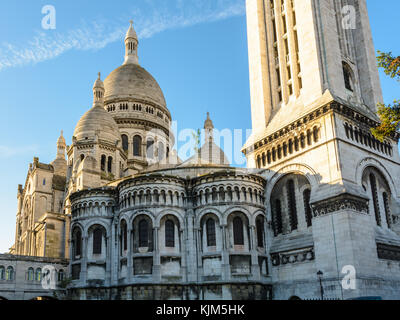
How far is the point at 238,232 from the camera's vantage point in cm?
3722

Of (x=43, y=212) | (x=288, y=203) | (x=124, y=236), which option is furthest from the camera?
(x=43, y=212)

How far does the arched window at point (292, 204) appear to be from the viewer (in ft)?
124

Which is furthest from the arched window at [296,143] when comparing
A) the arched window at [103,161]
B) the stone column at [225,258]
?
the arched window at [103,161]

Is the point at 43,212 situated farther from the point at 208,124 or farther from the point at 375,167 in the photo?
the point at 375,167

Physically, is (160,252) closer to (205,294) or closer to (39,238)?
(205,294)

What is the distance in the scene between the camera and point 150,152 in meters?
72.3

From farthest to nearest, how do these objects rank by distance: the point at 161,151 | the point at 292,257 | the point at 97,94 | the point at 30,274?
the point at 161,151, the point at 97,94, the point at 30,274, the point at 292,257

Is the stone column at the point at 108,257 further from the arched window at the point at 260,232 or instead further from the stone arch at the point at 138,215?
the arched window at the point at 260,232

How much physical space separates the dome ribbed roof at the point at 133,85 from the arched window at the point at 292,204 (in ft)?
135

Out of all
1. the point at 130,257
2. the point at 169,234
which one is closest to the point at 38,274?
the point at 130,257

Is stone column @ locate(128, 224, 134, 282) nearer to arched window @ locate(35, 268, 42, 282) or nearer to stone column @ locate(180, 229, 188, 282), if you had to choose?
stone column @ locate(180, 229, 188, 282)

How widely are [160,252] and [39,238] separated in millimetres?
24241

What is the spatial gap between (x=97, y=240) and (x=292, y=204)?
18288 mm
